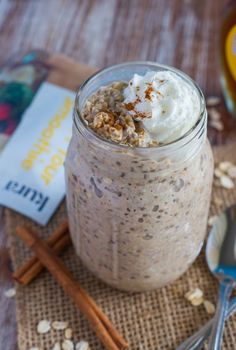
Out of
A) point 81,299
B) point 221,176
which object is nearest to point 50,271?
point 81,299

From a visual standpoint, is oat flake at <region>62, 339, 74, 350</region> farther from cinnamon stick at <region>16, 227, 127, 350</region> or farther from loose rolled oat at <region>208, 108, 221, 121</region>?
loose rolled oat at <region>208, 108, 221, 121</region>

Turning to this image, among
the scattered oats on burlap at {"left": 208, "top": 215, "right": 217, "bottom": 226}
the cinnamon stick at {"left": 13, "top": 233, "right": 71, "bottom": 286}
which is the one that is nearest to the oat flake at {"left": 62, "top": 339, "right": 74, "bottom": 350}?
the cinnamon stick at {"left": 13, "top": 233, "right": 71, "bottom": 286}

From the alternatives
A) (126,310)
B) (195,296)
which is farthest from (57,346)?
(195,296)

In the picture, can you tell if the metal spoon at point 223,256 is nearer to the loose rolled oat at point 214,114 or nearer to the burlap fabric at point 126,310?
the burlap fabric at point 126,310

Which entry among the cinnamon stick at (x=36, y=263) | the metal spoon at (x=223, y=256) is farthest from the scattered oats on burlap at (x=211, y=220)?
the cinnamon stick at (x=36, y=263)

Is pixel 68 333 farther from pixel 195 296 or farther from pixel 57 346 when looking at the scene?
pixel 195 296

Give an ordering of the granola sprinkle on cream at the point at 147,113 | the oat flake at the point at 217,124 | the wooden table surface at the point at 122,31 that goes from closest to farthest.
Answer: the granola sprinkle on cream at the point at 147,113, the oat flake at the point at 217,124, the wooden table surface at the point at 122,31

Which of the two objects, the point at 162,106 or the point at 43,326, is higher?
the point at 162,106
